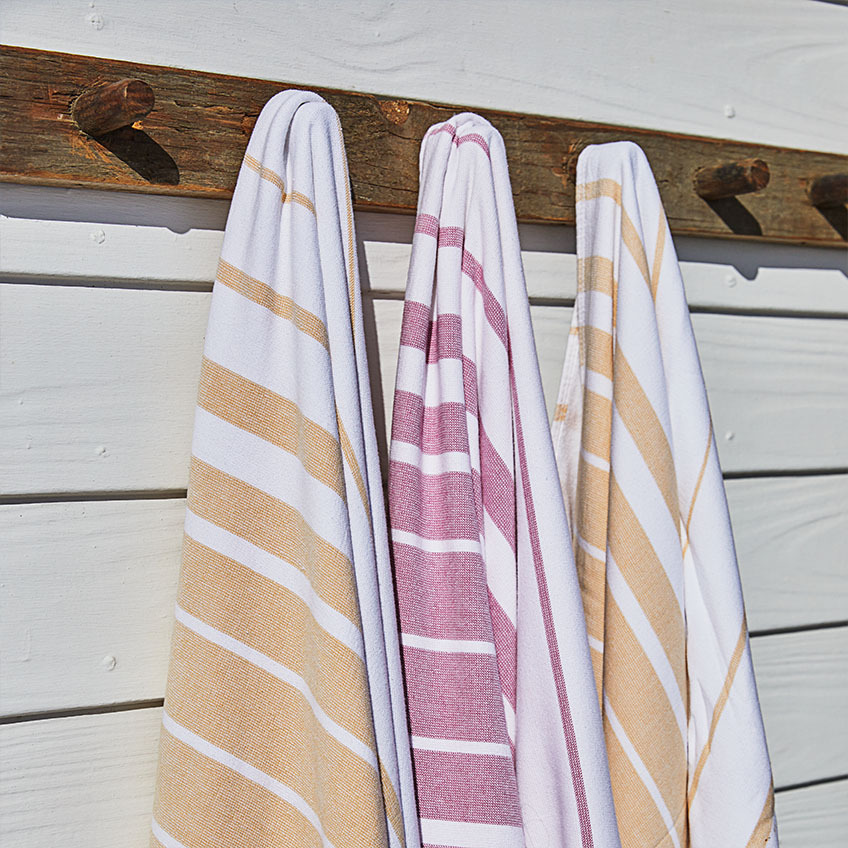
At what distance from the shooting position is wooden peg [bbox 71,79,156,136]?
51 cm

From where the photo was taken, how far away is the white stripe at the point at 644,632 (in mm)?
623

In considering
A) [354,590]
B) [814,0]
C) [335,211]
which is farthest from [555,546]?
[814,0]

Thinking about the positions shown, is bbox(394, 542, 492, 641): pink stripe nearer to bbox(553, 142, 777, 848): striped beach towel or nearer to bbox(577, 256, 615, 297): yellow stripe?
bbox(553, 142, 777, 848): striped beach towel

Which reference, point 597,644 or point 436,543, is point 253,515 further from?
point 597,644

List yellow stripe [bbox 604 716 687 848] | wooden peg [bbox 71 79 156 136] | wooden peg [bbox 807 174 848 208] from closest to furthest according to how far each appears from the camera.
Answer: wooden peg [bbox 71 79 156 136], yellow stripe [bbox 604 716 687 848], wooden peg [bbox 807 174 848 208]

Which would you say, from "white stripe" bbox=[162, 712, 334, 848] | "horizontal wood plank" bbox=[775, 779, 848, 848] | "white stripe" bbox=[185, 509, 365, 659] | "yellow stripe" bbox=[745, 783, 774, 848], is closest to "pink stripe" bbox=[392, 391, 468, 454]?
"white stripe" bbox=[185, 509, 365, 659]

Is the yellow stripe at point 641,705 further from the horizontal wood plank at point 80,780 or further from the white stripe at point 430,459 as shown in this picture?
the horizontal wood plank at point 80,780

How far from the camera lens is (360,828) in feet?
1.64

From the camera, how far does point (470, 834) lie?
0.55 meters

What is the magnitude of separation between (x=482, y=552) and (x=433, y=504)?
43 mm

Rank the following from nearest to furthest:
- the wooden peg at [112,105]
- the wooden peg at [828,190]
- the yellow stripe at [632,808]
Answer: the wooden peg at [112,105] < the yellow stripe at [632,808] < the wooden peg at [828,190]

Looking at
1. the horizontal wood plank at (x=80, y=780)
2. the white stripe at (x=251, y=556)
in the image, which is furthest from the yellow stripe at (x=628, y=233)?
the horizontal wood plank at (x=80, y=780)

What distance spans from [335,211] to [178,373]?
0.15 m

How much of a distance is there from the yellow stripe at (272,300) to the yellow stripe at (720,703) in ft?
1.12
